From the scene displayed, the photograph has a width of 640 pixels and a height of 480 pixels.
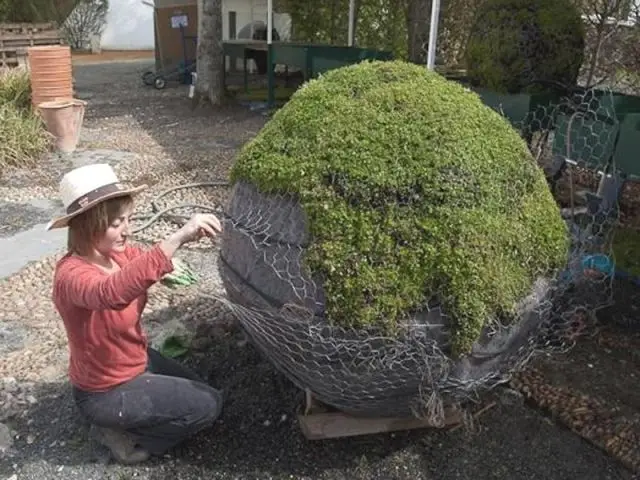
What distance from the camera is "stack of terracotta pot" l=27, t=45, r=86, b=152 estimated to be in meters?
7.65

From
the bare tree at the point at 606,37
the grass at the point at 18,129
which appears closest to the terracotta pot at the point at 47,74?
the grass at the point at 18,129

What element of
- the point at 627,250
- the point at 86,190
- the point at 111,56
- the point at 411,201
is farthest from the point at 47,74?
the point at 111,56

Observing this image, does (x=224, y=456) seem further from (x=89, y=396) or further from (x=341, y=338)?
(x=341, y=338)

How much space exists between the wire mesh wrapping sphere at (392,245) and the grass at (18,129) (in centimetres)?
525

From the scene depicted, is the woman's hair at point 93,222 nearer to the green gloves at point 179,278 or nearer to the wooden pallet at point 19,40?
the green gloves at point 179,278

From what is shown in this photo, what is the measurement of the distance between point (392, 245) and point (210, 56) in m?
8.90

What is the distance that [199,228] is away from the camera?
7.91 ft

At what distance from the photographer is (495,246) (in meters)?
2.31

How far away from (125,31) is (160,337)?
1968 cm

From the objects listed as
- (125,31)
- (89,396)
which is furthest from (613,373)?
(125,31)

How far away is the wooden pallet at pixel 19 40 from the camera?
12.6m

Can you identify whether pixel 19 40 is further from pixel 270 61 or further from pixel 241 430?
pixel 241 430

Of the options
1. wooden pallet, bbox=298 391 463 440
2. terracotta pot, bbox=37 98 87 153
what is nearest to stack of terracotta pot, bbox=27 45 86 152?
terracotta pot, bbox=37 98 87 153

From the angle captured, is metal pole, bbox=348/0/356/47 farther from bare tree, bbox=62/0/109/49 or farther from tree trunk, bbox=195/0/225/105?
bare tree, bbox=62/0/109/49
